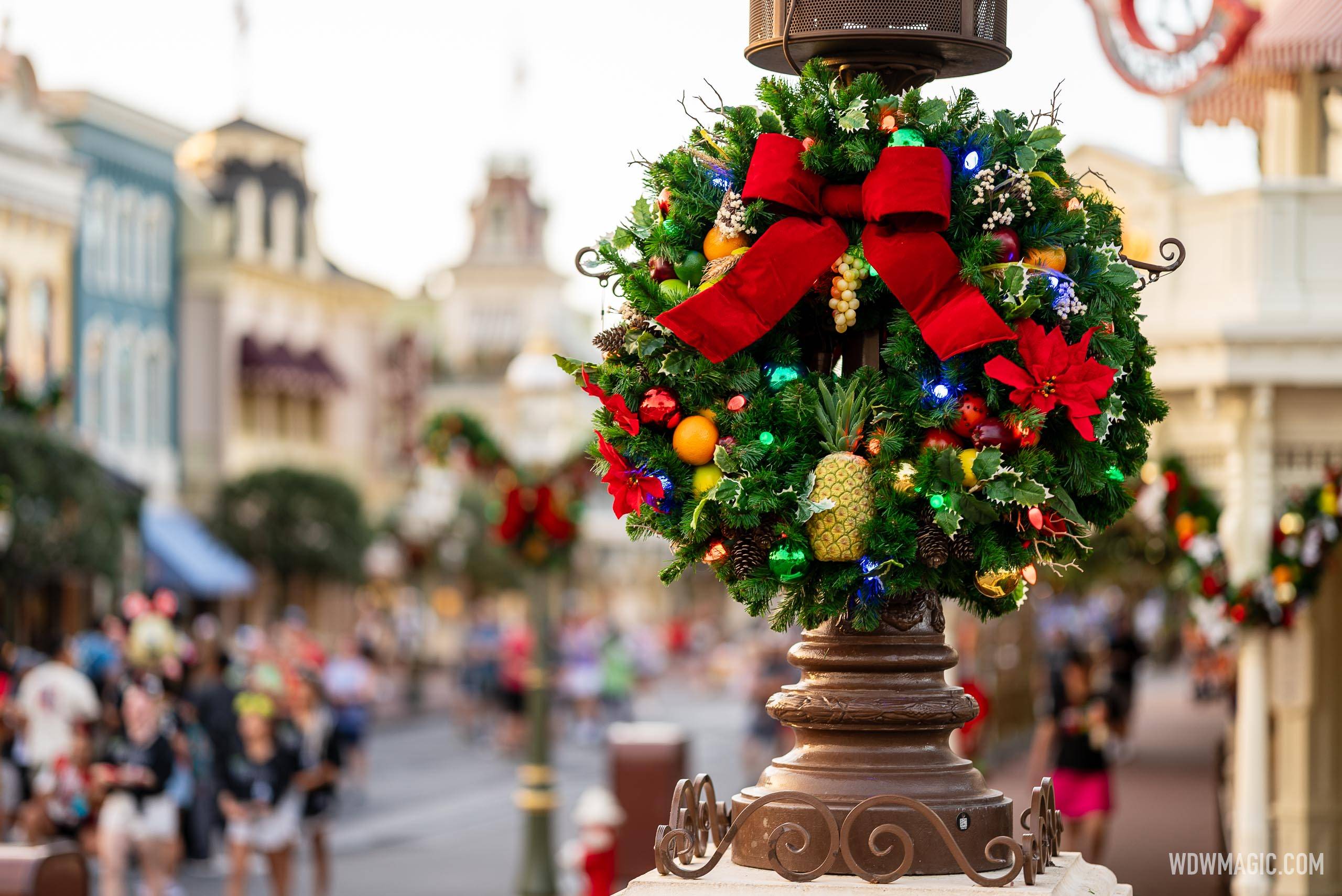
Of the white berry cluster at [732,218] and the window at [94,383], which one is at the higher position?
the window at [94,383]

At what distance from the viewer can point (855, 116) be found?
3307 mm

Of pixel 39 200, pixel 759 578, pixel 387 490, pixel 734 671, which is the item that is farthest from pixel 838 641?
pixel 387 490

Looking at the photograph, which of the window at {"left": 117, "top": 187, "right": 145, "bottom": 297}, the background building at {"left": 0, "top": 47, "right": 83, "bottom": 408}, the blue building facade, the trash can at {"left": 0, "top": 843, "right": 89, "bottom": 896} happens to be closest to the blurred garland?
the trash can at {"left": 0, "top": 843, "right": 89, "bottom": 896}

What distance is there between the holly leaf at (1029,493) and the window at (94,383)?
2967 cm

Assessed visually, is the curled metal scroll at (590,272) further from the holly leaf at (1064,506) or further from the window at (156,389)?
the window at (156,389)

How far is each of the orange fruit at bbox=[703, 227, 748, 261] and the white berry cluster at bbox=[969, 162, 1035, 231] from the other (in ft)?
1.35

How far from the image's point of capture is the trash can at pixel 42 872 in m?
8.47

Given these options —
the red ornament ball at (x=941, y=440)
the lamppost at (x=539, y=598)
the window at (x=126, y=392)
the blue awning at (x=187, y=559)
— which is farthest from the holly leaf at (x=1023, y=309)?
the window at (x=126, y=392)

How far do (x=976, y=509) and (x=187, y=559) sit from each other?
31490mm

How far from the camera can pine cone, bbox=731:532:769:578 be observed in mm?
3299

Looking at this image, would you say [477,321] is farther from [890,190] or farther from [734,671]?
[890,190]

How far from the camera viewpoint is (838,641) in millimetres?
3477

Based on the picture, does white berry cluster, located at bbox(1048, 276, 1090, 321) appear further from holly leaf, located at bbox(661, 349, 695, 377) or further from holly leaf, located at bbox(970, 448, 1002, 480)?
holly leaf, located at bbox(661, 349, 695, 377)

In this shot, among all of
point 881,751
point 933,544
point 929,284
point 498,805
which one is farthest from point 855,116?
point 498,805
